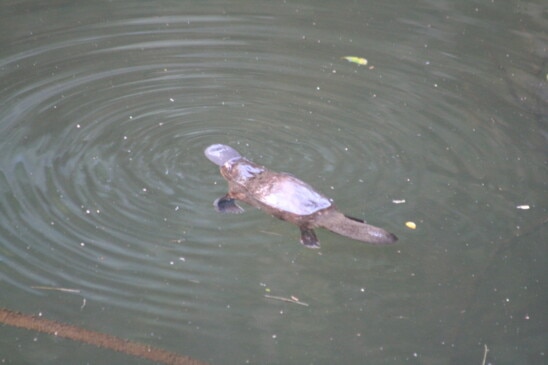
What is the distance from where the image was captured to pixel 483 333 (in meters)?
3.56

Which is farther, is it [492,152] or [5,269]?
[492,152]

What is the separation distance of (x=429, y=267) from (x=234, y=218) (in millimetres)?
979

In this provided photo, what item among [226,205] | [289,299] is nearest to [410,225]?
[289,299]

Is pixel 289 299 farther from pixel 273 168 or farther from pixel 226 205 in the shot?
pixel 273 168

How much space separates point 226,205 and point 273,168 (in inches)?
20.3

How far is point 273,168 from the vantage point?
4500mm

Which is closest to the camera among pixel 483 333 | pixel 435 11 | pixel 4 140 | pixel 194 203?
pixel 483 333

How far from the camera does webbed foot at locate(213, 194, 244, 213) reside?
13.3 ft

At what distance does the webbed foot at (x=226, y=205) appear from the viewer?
4.05 m

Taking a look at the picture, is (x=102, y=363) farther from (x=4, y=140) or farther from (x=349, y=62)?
(x=349, y=62)

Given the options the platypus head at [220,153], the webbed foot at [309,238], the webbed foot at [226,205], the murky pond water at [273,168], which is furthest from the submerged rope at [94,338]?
the platypus head at [220,153]

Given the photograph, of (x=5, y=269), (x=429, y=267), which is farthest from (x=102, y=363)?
(x=429, y=267)

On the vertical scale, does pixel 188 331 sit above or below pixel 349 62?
below

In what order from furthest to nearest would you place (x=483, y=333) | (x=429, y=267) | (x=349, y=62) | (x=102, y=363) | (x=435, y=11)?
1. (x=435, y=11)
2. (x=349, y=62)
3. (x=429, y=267)
4. (x=483, y=333)
5. (x=102, y=363)
